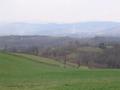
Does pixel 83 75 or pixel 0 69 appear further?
pixel 0 69

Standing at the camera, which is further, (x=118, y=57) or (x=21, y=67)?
(x=118, y=57)

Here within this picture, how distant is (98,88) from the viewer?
18922mm

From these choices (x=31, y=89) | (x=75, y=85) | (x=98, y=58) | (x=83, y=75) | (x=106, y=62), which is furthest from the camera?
(x=98, y=58)

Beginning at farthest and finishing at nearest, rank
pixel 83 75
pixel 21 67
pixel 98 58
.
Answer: pixel 98 58 → pixel 21 67 → pixel 83 75

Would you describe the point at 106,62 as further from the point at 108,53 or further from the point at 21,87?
the point at 21,87

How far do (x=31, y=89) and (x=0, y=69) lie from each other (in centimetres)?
1368

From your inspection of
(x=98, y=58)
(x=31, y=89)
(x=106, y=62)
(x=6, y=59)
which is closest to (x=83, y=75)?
(x=31, y=89)

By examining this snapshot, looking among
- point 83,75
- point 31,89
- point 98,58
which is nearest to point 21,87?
point 31,89

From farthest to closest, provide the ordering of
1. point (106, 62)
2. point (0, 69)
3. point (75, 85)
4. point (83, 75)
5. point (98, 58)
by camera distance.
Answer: point (98, 58) < point (106, 62) < point (0, 69) < point (83, 75) < point (75, 85)

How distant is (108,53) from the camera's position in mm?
88562

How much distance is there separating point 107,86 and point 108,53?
228ft

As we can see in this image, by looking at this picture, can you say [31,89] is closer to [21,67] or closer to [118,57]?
[21,67]

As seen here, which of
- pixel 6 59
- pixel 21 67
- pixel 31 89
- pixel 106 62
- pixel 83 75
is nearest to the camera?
pixel 31 89

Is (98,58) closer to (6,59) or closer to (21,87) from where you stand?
(6,59)
